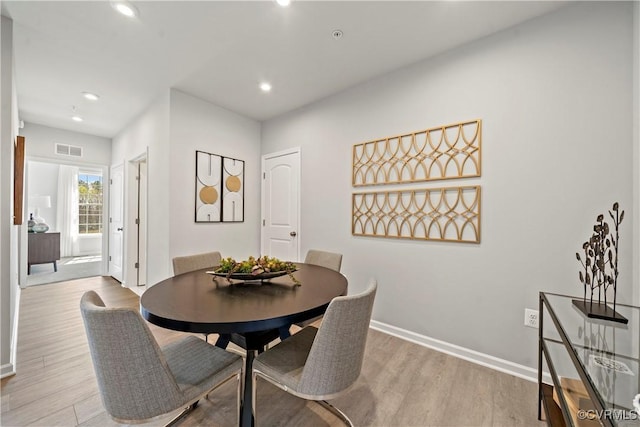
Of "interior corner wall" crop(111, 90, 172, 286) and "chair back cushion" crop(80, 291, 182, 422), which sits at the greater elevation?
"interior corner wall" crop(111, 90, 172, 286)

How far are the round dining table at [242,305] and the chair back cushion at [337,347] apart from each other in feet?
0.55

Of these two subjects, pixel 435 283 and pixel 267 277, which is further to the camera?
pixel 435 283

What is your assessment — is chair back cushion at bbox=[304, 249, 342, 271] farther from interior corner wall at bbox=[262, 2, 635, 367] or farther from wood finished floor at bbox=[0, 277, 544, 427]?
wood finished floor at bbox=[0, 277, 544, 427]

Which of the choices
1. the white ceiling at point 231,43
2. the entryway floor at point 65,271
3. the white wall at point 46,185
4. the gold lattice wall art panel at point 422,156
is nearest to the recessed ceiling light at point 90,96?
the white ceiling at point 231,43

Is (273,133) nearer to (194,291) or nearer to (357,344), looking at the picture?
(194,291)

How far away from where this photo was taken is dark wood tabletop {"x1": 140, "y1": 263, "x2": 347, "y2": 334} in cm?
101

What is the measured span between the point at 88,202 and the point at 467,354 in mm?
8765

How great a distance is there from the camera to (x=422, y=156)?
228 centimetres

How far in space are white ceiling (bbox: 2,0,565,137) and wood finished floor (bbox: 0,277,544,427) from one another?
260cm

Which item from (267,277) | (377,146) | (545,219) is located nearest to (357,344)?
(267,277)

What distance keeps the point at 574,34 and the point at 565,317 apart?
1.84 metres

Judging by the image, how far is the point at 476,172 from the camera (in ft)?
6.60

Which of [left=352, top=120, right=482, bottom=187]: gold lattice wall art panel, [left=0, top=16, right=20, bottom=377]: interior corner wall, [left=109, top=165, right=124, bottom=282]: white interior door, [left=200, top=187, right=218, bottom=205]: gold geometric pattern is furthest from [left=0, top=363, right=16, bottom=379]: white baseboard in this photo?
[left=352, top=120, right=482, bottom=187]: gold lattice wall art panel

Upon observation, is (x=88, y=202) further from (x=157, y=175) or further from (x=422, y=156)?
(x=422, y=156)
